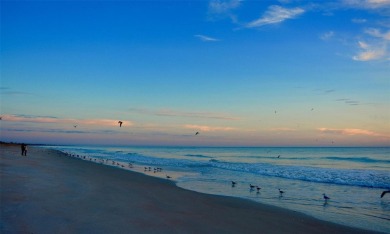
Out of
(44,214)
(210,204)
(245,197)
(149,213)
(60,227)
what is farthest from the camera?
(245,197)

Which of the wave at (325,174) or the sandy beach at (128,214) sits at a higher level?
the sandy beach at (128,214)

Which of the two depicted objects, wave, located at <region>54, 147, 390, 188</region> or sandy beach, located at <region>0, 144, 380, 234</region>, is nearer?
sandy beach, located at <region>0, 144, 380, 234</region>

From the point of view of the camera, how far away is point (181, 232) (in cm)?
886

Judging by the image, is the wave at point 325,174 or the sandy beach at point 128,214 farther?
the wave at point 325,174

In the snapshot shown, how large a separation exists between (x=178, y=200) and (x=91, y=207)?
4485mm

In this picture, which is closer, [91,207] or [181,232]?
[181,232]

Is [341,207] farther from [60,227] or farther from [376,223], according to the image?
[60,227]

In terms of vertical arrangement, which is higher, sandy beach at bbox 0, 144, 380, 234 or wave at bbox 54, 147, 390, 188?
sandy beach at bbox 0, 144, 380, 234

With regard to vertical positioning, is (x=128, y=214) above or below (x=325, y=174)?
above

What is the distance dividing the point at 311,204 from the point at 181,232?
9507 millimetres

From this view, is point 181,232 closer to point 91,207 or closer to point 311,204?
point 91,207

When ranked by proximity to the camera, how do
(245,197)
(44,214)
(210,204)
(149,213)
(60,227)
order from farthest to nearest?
(245,197), (210,204), (149,213), (44,214), (60,227)

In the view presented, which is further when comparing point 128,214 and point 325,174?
point 325,174

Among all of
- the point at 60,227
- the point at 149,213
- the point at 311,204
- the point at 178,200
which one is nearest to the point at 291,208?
the point at 311,204
